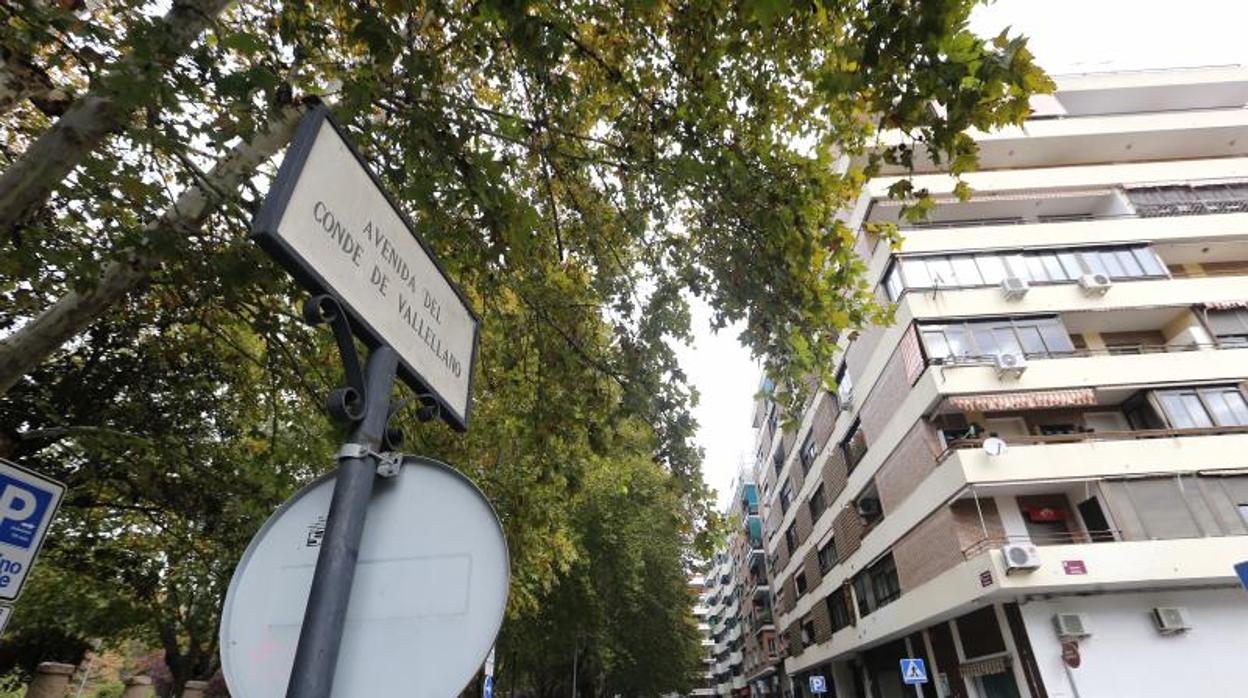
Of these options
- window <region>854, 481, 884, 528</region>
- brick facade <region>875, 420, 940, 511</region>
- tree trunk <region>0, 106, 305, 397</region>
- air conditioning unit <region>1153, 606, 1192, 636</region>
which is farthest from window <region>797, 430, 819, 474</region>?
tree trunk <region>0, 106, 305, 397</region>

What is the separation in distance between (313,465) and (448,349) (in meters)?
7.21

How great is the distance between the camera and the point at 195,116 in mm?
3754

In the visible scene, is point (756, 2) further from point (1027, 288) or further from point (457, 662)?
point (1027, 288)

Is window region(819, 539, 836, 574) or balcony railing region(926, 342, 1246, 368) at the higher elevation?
balcony railing region(926, 342, 1246, 368)

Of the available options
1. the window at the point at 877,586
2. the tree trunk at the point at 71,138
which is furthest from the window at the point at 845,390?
the tree trunk at the point at 71,138

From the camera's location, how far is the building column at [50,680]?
7609 millimetres

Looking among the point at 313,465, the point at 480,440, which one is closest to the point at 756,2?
the point at 480,440

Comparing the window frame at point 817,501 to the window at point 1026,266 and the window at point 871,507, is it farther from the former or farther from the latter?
the window at point 1026,266

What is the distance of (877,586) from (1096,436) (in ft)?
26.6

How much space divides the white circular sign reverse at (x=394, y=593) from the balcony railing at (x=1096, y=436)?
15.7 metres

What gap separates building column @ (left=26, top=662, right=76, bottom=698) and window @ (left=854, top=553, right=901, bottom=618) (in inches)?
722

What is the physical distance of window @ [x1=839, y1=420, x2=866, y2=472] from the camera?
21.0 metres

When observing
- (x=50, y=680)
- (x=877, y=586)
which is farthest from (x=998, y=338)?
(x=50, y=680)

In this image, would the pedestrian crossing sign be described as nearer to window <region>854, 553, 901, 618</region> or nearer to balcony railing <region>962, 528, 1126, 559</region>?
balcony railing <region>962, 528, 1126, 559</region>
